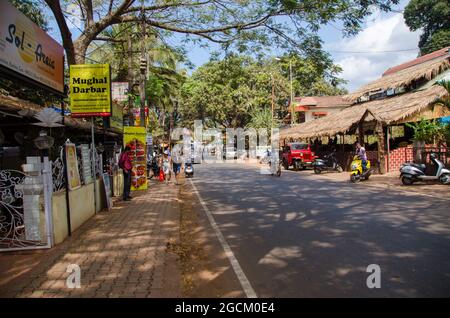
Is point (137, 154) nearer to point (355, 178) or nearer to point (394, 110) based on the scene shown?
point (355, 178)

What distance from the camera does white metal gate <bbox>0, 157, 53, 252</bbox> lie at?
711 centimetres

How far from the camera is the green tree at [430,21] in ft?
151

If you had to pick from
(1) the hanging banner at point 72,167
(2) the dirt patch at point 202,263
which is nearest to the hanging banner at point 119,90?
(1) the hanging banner at point 72,167

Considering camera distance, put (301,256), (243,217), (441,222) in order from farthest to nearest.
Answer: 1. (243,217)
2. (441,222)
3. (301,256)

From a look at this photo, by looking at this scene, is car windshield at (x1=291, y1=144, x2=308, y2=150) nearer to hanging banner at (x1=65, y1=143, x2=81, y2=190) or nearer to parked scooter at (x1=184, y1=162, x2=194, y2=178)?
parked scooter at (x1=184, y1=162, x2=194, y2=178)

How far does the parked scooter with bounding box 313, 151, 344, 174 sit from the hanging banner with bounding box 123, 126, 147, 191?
38.0ft

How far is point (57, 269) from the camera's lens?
589 cm

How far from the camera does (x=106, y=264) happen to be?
6133 millimetres

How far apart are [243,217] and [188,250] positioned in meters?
3.01

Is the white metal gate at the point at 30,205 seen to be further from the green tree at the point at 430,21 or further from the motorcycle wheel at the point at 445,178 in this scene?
the green tree at the point at 430,21

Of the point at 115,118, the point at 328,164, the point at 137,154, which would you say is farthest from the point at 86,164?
the point at 328,164

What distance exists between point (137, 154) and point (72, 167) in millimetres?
7989
